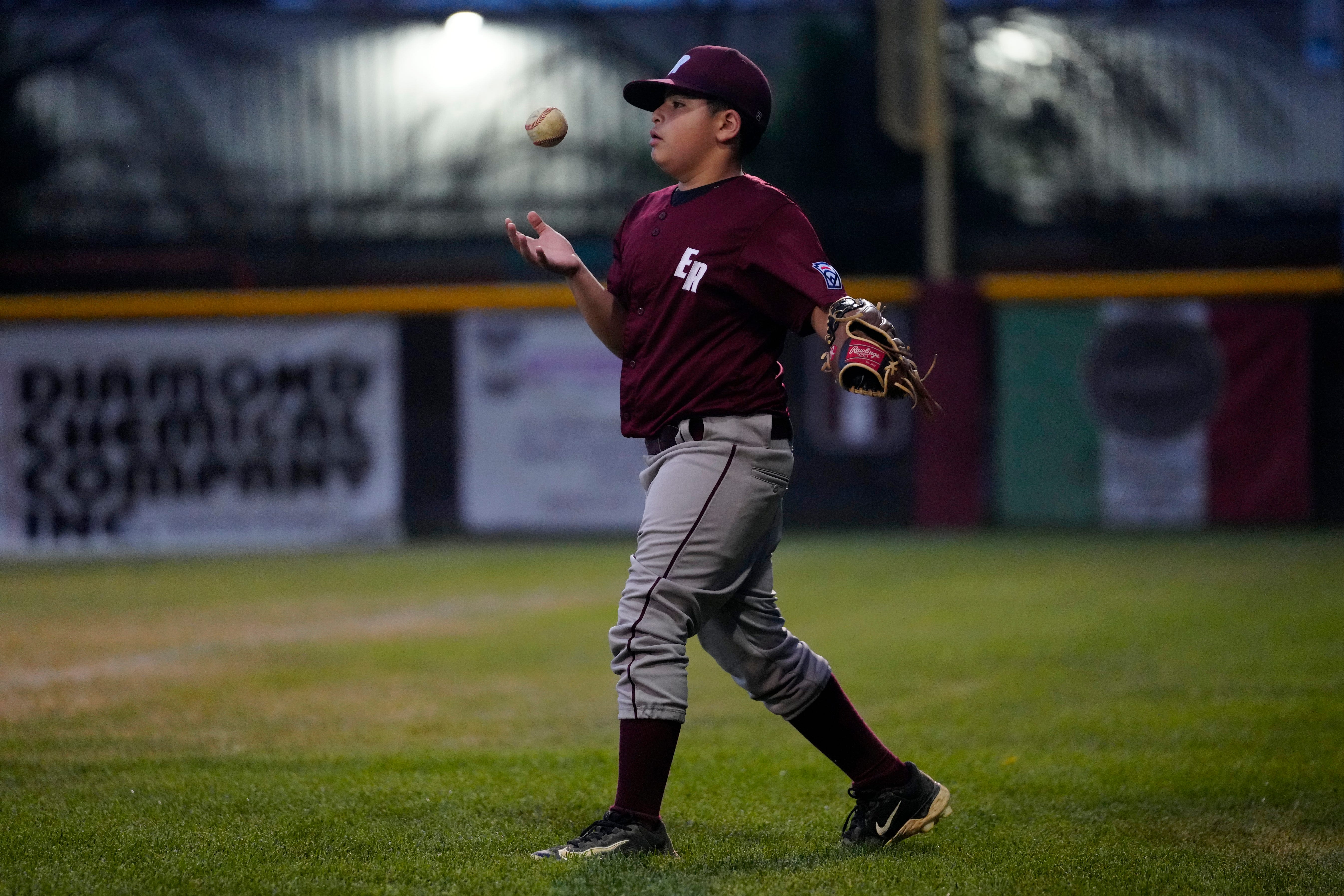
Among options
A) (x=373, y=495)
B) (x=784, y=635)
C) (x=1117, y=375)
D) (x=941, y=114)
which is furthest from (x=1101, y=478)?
(x=784, y=635)

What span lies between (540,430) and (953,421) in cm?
364

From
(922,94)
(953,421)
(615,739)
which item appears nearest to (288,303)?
(953,421)

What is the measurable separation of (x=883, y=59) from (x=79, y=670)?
970 cm

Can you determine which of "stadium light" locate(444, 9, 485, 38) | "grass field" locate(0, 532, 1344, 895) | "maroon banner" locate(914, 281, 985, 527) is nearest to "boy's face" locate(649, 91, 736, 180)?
"grass field" locate(0, 532, 1344, 895)

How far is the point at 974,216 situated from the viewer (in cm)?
1552

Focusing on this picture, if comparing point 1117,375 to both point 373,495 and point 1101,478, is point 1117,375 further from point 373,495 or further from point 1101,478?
point 373,495

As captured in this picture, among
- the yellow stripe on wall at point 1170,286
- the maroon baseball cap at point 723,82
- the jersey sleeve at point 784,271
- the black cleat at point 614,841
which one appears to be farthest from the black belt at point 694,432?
the yellow stripe on wall at point 1170,286

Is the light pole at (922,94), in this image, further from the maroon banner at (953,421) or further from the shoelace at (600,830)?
the shoelace at (600,830)

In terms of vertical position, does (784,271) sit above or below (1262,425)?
above

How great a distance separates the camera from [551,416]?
41.0ft

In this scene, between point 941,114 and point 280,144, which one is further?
point 280,144

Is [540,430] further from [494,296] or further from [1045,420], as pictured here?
[1045,420]

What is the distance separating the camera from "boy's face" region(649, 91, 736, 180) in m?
3.21

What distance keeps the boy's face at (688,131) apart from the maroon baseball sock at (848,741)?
1.23 metres
